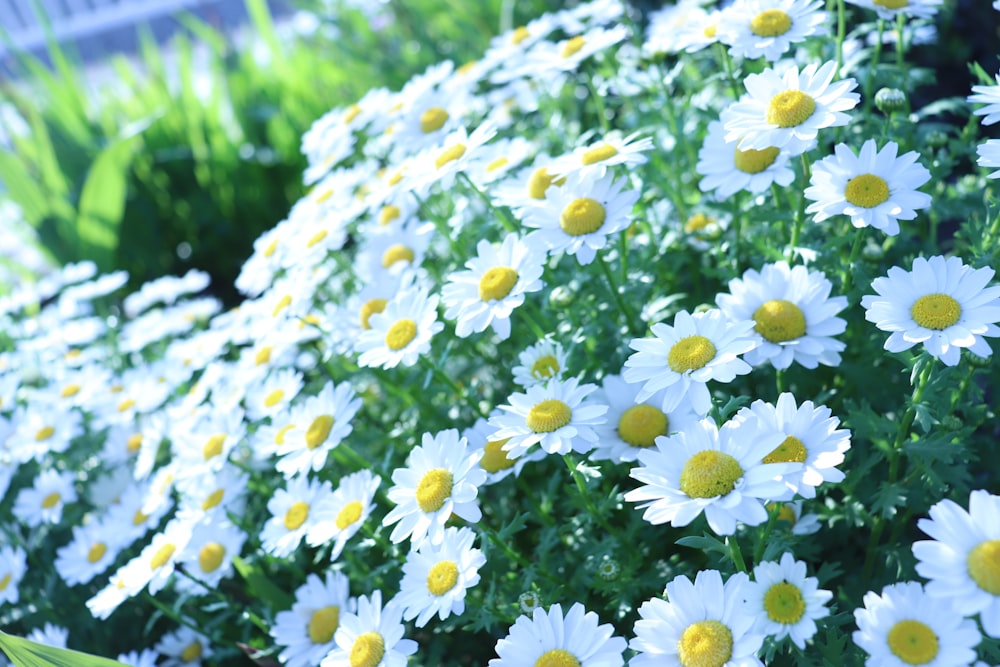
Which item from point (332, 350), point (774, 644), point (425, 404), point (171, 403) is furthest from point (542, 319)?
point (171, 403)

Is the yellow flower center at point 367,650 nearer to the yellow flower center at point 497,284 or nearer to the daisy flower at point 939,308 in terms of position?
the yellow flower center at point 497,284

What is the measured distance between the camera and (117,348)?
3133 mm

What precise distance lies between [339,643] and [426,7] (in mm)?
3797

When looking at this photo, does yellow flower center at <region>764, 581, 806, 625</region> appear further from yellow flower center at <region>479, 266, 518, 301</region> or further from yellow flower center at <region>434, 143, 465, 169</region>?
yellow flower center at <region>434, 143, 465, 169</region>

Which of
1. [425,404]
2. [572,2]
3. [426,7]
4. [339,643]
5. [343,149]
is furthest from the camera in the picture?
[426,7]

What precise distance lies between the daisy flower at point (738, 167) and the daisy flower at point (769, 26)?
163 millimetres

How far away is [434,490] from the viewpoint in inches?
61.0

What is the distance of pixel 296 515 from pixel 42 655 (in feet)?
1.68

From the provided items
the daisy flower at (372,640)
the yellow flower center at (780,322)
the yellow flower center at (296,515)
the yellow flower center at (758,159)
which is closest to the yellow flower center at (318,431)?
the yellow flower center at (296,515)

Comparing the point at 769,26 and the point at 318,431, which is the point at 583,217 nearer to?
the point at 769,26

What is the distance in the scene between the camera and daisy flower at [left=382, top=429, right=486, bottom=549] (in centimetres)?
152

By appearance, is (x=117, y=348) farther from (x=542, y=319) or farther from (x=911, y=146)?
(x=911, y=146)

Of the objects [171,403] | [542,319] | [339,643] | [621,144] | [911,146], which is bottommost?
[171,403]

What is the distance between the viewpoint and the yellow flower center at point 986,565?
110 cm
